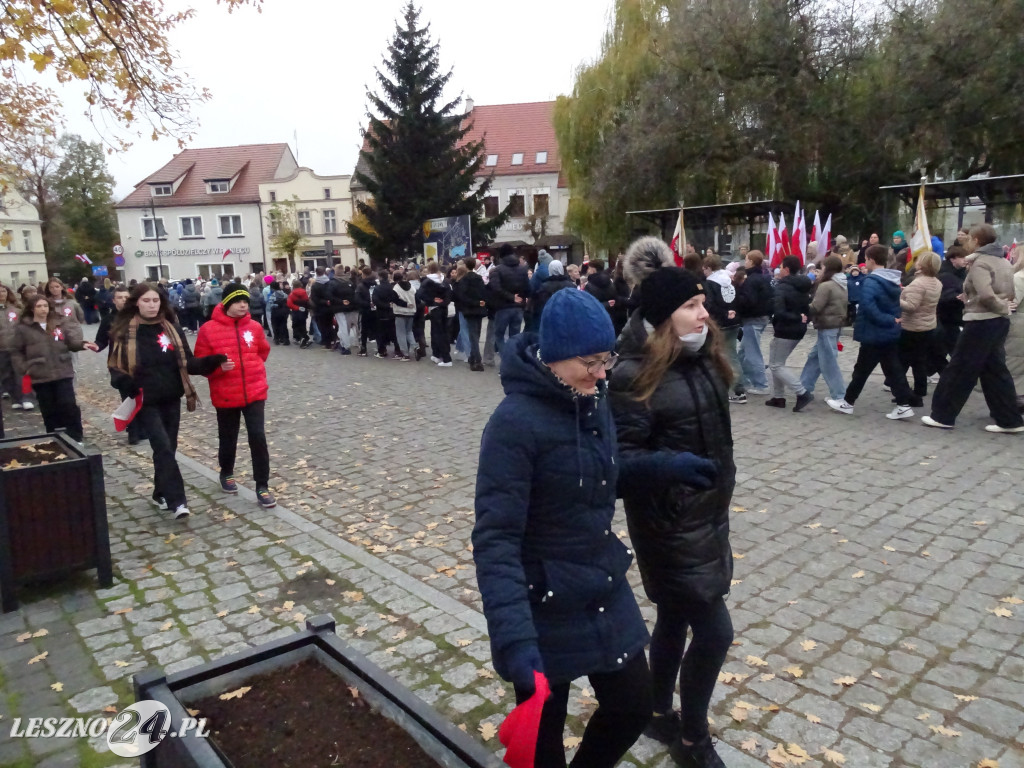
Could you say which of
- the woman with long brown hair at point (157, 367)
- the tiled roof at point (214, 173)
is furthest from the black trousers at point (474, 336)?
the tiled roof at point (214, 173)

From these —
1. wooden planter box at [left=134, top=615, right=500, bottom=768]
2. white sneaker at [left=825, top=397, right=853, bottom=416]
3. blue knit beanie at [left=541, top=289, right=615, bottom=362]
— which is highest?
blue knit beanie at [left=541, top=289, right=615, bottom=362]

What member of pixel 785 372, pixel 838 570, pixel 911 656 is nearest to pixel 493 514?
pixel 911 656

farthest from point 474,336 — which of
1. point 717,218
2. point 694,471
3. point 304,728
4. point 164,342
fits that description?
point 304,728

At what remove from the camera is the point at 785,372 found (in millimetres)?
9672

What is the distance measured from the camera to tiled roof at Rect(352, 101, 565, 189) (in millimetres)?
56906

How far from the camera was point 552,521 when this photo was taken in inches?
97.0

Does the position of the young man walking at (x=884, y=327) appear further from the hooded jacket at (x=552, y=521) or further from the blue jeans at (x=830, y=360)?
the hooded jacket at (x=552, y=521)

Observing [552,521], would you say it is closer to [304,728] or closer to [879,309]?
[304,728]

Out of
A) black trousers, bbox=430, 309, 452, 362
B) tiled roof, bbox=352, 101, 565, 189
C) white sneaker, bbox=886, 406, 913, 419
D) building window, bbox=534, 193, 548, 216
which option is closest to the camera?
white sneaker, bbox=886, 406, 913, 419

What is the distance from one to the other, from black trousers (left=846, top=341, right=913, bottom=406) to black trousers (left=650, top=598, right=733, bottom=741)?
6867 millimetres

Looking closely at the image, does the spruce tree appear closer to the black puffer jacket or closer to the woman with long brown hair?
the woman with long brown hair

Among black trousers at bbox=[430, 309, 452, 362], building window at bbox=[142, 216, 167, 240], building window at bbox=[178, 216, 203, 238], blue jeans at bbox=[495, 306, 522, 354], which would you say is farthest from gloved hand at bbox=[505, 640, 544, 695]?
building window at bbox=[142, 216, 167, 240]

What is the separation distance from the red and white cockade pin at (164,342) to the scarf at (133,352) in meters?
0.02

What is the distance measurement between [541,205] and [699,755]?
53654 mm
